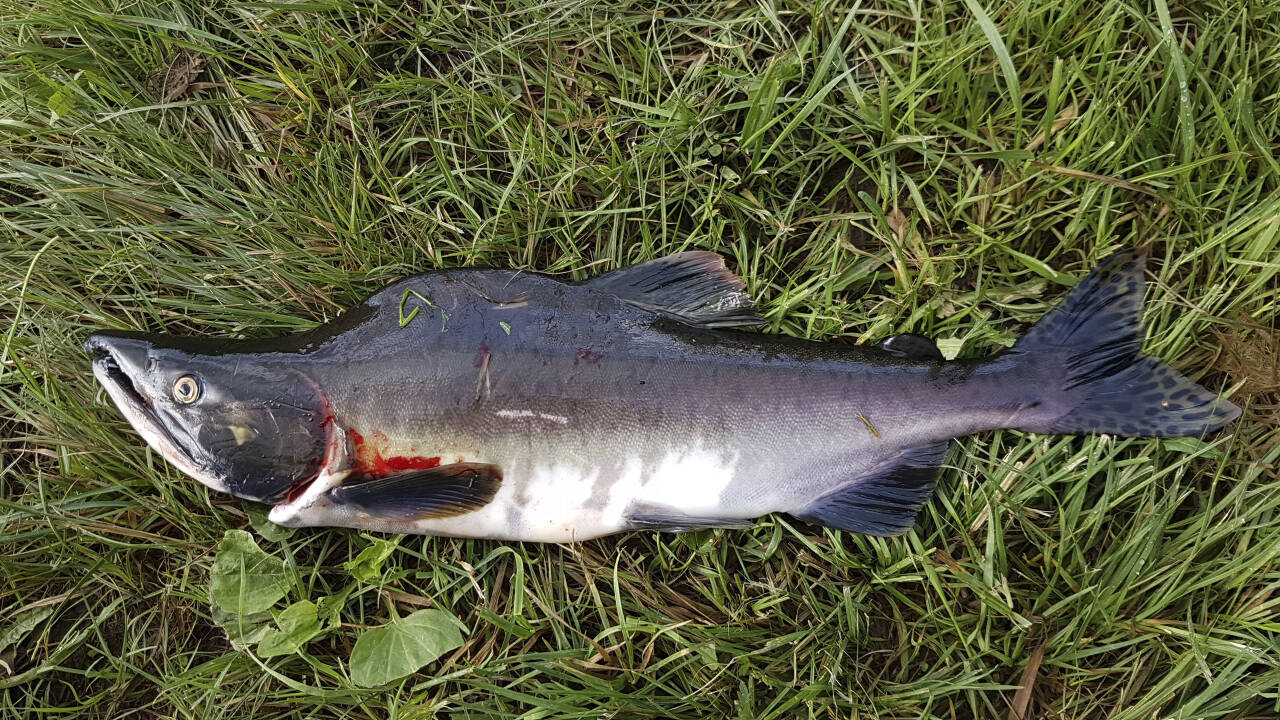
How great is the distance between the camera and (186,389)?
2.71 metres

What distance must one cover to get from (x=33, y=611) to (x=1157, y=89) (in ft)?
17.4

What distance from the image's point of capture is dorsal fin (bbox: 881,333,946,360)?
9.62 ft

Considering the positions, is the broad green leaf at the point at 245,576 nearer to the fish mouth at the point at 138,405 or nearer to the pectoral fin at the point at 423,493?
the fish mouth at the point at 138,405

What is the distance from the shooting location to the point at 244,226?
330 centimetres

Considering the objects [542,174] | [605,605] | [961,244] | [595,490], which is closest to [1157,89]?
[961,244]

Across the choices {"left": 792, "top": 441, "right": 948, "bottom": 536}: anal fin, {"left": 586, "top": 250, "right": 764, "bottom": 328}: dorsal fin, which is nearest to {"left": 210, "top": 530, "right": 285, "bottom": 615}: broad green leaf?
{"left": 586, "top": 250, "right": 764, "bottom": 328}: dorsal fin

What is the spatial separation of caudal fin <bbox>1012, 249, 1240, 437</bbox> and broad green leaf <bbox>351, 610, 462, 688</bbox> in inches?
96.5

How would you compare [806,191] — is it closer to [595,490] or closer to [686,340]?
[686,340]

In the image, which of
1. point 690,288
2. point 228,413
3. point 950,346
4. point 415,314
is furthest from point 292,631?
point 950,346

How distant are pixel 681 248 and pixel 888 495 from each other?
54.0 inches

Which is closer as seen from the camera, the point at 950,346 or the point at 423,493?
the point at 423,493

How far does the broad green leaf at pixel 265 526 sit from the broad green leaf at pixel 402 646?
1.76ft

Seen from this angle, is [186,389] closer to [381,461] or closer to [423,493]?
[381,461]

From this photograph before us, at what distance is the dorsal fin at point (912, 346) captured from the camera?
9.62 ft
